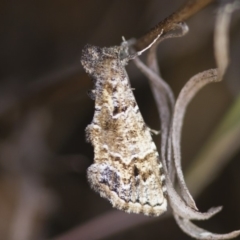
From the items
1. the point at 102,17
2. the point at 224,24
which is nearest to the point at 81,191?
the point at 102,17

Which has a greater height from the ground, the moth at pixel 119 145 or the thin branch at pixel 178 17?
the thin branch at pixel 178 17

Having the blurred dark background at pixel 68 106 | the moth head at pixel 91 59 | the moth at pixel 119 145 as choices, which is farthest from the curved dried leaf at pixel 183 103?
the blurred dark background at pixel 68 106

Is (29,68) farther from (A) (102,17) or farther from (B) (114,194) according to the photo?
(B) (114,194)

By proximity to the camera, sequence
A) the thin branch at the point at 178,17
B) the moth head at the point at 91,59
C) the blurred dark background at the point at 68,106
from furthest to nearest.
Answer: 1. the blurred dark background at the point at 68,106
2. the moth head at the point at 91,59
3. the thin branch at the point at 178,17

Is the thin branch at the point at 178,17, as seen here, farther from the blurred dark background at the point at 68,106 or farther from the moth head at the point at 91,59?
the blurred dark background at the point at 68,106

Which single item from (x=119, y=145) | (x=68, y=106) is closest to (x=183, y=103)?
(x=119, y=145)

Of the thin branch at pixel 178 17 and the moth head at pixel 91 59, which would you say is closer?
the thin branch at pixel 178 17

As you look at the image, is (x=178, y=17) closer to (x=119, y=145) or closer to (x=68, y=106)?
(x=119, y=145)
